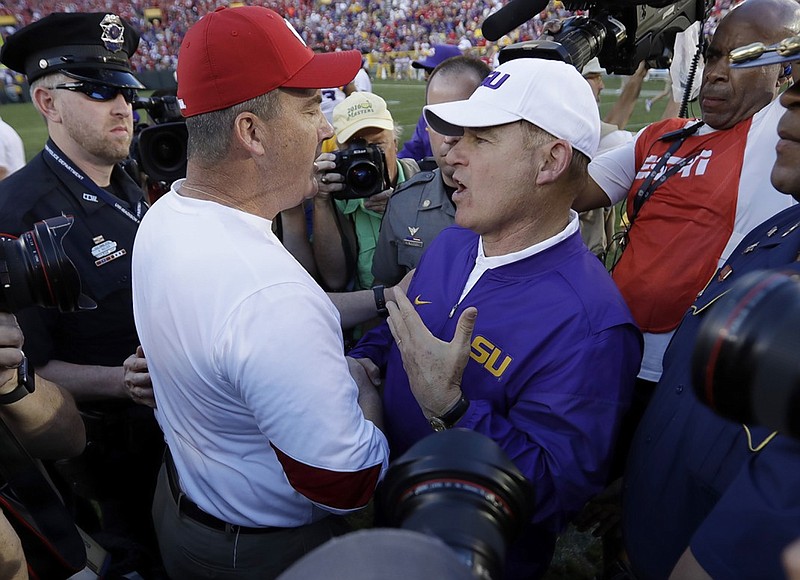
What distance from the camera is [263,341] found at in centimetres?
114

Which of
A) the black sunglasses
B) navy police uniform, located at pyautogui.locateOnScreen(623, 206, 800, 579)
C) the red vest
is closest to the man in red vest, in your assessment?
the red vest

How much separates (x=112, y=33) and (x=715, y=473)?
2992 millimetres

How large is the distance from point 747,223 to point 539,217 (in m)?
0.90

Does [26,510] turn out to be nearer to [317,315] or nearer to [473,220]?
[317,315]

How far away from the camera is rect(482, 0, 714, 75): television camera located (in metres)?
2.10

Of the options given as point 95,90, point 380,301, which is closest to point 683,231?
point 380,301

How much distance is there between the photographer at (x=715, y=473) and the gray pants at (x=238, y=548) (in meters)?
0.87

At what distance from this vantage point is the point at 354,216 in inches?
115

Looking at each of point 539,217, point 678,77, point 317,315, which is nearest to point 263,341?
point 317,315

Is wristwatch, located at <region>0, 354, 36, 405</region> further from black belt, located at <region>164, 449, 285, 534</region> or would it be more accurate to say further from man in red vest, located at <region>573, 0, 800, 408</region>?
man in red vest, located at <region>573, 0, 800, 408</region>

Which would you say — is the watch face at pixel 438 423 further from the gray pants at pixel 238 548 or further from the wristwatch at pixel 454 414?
the gray pants at pixel 238 548

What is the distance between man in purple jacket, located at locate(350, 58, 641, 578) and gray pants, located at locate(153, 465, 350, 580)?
409 millimetres

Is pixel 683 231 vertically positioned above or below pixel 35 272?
below

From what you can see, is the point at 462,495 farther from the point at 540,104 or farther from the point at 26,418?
the point at 26,418
